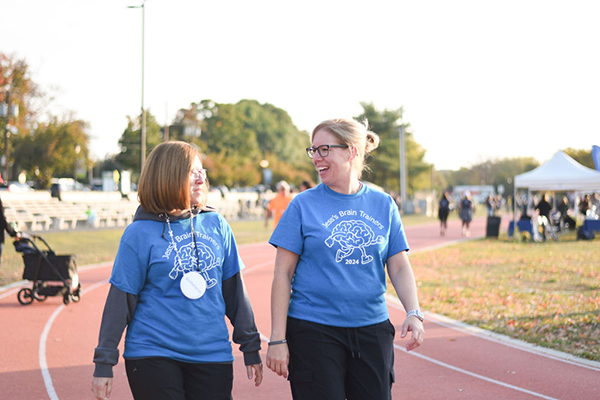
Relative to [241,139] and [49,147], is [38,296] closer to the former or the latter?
[49,147]

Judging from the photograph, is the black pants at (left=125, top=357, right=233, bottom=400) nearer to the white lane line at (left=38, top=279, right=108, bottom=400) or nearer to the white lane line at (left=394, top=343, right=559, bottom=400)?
the white lane line at (left=38, top=279, right=108, bottom=400)

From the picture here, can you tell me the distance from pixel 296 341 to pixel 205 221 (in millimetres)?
670

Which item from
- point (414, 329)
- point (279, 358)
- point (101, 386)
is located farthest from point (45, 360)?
point (414, 329)

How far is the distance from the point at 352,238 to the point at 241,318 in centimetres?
64

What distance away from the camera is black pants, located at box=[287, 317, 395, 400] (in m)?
2.85

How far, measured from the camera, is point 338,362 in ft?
9.43

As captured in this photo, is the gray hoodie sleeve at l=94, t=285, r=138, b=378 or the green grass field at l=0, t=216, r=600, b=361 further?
the green grass field at l=0, t=216, r=600, b=361

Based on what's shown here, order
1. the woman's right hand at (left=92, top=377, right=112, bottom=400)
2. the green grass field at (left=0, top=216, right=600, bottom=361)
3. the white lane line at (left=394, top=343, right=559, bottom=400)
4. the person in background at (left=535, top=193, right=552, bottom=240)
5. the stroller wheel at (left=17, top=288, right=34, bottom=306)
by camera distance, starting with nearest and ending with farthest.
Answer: the woman's right hand at (left=92, top=377, right=112, bottom=400)
the white lane line at (left=394, top=343, right=559, bottom=400)
the green grass field at (left=0, top=216, right=600, bottom=361)
the stroller wheel at (left=17, top=288, right=34, bottom=306)
the person in background at (left=535, top=193, right=552, bottom=240)

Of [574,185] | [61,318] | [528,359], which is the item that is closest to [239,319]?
[528,359]

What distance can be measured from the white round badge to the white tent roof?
22322mm

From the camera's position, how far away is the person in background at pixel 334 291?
288cm

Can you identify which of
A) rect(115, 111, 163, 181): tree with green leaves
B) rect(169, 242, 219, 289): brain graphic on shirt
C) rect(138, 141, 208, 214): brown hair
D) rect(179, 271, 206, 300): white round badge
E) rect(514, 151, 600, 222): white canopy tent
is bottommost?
rect(179, 271, 206, 300): white round badge

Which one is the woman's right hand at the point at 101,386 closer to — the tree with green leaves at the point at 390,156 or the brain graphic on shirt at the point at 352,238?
the brain graphic on shirt at the point at 352,238

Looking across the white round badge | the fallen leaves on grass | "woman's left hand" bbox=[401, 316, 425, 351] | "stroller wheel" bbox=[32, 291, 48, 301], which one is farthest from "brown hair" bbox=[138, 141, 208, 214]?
"stroller wheel" bbox=[32, 291, 48, 301]
